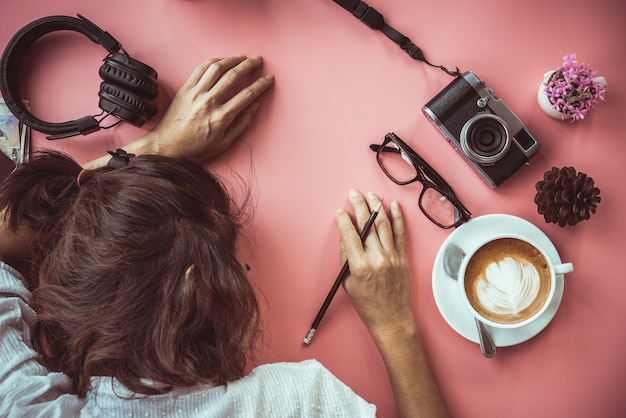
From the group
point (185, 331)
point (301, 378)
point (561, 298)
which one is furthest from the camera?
point (561, 298)

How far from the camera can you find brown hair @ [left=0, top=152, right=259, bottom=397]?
62 cm

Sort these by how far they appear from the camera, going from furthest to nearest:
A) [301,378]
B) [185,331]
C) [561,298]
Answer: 1. [561,298]
2. [301,378]
3. [185,331]

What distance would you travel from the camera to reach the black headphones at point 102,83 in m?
0.82

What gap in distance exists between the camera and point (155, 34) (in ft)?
3.03

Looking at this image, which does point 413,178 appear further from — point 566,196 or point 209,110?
point 209,110

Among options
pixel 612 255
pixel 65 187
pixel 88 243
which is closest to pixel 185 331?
pixel 88 243

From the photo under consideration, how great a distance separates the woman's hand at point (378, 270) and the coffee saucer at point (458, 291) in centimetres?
6

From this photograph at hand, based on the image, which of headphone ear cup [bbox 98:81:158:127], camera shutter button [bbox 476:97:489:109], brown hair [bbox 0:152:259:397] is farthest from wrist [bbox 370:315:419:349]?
headphone ear cup [bbox 98:81:158:127]

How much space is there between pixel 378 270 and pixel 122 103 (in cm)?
54

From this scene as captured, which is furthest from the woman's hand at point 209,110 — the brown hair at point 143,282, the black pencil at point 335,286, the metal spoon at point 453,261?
the metal spoon at point 453,261

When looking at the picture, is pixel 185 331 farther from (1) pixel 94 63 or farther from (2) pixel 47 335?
(1) pixel 94 63

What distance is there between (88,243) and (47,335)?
20cm

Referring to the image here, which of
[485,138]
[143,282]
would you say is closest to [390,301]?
[485,138]

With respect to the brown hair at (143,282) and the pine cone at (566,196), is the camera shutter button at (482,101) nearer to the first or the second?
the pine cone at (566,196)
